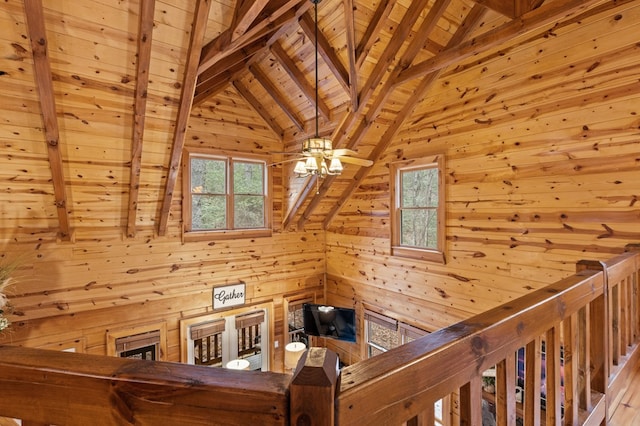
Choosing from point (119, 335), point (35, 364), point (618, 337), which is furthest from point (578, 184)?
point (119, 335)

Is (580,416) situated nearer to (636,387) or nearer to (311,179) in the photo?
(636,387)

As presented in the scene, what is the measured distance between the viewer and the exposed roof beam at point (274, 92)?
5004 millimetres

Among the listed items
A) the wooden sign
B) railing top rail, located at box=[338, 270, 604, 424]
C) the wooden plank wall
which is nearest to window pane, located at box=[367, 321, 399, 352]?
the wooden plank wall

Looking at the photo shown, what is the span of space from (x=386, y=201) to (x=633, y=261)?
3.63m

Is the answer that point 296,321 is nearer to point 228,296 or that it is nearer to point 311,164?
point 228,296

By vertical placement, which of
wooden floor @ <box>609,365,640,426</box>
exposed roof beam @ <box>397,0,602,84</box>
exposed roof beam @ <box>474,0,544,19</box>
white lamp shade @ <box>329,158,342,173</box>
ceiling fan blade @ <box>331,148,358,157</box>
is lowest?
wooden floor @ <box>609,365,640,426</box>

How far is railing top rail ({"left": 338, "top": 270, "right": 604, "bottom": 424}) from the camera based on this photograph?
680 mm

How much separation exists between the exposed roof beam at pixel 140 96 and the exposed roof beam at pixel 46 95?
70 cm

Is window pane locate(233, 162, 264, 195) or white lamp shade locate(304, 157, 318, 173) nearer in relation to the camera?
white lamp shade locate(304, 157, 318, 173)

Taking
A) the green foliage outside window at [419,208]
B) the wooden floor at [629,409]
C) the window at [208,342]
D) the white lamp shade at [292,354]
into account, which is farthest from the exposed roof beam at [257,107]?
the wooden floor at [629,409]

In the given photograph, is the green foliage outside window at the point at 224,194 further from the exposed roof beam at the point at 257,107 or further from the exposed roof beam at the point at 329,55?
the exposed roof beam at the point at 329,55

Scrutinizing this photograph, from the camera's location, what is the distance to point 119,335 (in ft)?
16.3

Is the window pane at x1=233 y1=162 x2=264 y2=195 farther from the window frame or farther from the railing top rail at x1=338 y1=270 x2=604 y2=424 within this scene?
the railing top rail at x1=338 y1=270 x2=604 y2=424

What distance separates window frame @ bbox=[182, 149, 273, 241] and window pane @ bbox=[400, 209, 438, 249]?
266cm
